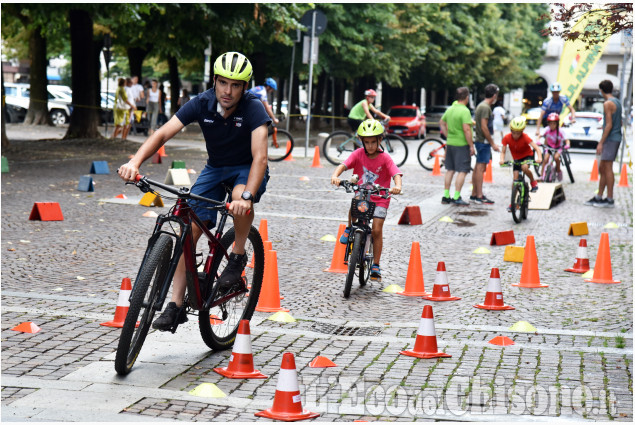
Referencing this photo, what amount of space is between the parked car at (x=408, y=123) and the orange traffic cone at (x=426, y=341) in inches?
1391

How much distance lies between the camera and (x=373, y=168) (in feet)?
29.5

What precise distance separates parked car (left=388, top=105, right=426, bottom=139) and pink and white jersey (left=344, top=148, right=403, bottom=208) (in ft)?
106

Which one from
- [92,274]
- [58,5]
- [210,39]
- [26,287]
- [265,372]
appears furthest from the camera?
[210,39]

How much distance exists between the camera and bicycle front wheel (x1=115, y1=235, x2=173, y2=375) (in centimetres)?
514

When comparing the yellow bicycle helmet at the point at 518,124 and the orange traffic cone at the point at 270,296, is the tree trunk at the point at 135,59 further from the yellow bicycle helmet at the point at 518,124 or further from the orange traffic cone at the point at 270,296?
the orange traffic cone at the point at 270,296

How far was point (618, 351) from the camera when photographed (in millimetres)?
6312

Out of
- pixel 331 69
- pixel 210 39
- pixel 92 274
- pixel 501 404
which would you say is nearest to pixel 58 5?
pixel 210 39

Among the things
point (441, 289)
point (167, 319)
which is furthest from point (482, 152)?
point (167, 319)

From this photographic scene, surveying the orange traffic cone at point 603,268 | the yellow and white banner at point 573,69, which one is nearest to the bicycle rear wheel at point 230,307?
the orange traffic cone at point 603,268

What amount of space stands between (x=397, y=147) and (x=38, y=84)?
1808 cm

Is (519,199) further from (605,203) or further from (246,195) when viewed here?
(246,195)

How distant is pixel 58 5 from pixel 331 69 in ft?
66.8

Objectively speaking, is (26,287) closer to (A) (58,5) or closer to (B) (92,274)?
(B) (92,274)

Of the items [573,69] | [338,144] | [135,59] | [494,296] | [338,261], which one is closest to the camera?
[494,296]
